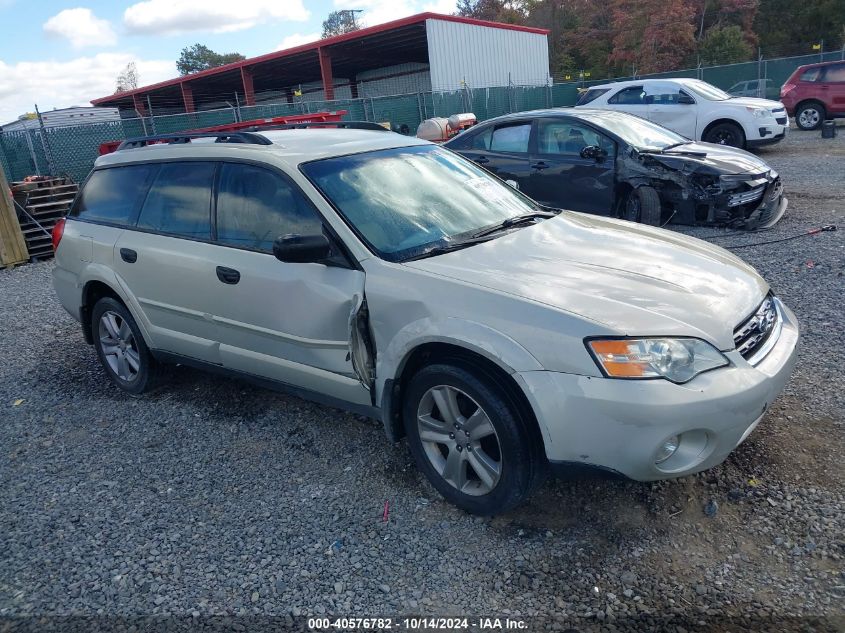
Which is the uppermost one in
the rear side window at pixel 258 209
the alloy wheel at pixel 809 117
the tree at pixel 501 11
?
the tree at pixel 501 11

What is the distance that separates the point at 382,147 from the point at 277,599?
2.58m

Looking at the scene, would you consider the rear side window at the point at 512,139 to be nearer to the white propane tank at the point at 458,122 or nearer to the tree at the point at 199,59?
the white propane tank at the point at 458,122

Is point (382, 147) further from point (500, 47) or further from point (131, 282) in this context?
point (500, 47)

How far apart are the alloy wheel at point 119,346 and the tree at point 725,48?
38.2 meters

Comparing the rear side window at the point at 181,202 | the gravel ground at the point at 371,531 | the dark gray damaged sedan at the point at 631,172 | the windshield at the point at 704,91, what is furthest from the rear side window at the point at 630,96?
the rear side window at the point at 181,202

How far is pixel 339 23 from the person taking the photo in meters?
89.5

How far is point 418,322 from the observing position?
3029 millimetres

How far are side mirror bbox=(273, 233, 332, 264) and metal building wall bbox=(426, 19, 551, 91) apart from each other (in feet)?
81.5

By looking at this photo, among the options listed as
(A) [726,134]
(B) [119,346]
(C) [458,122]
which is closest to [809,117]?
(A) [726,134]

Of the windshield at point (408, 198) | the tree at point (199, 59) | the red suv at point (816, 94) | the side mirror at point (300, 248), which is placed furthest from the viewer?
the tree at point (199, 59)

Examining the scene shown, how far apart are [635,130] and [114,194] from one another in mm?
5964

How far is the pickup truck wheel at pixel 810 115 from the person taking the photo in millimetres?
18969

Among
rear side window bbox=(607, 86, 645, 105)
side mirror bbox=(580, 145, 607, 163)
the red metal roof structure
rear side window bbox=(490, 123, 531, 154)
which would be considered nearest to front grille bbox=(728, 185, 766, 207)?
side mirror bbox=(580, 145, 607, 163)

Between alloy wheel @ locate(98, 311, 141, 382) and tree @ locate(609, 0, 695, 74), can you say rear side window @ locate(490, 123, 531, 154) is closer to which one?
alloy wheel @ locate(98, 311, 141, 382)
